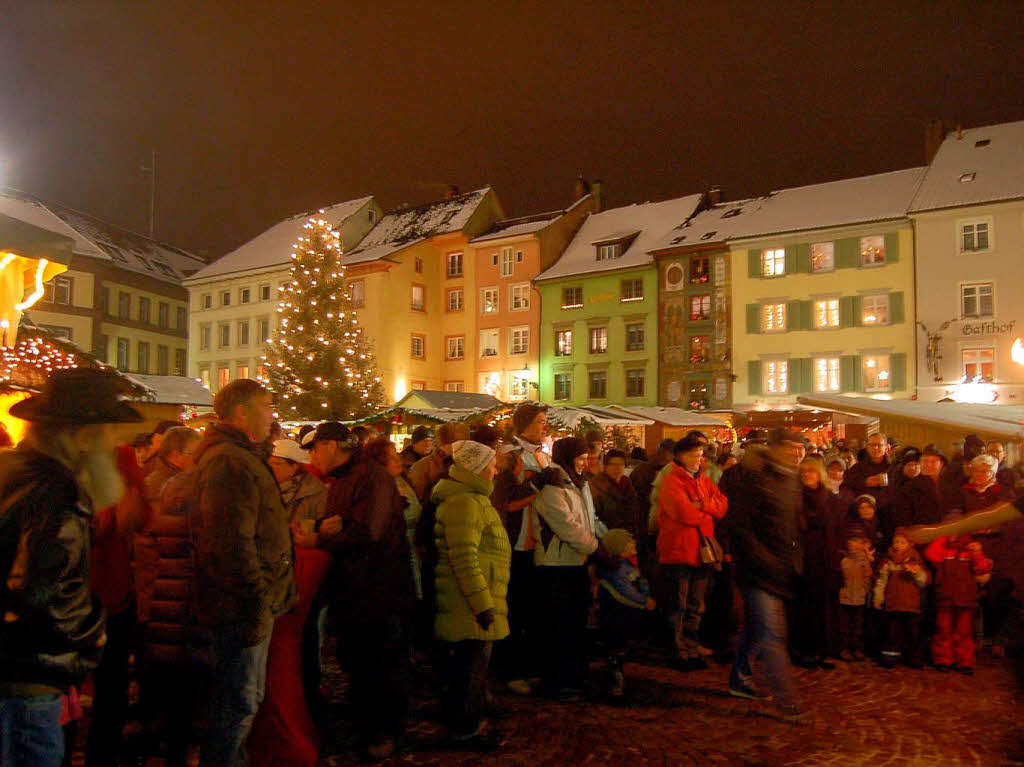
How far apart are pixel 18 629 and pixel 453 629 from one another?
10.4 feet

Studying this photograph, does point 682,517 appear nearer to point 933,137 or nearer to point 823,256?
point 823,256

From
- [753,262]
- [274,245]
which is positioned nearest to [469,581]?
[753,262]

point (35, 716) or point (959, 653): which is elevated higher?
point (35, 716)

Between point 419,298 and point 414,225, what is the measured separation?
15.9 ft

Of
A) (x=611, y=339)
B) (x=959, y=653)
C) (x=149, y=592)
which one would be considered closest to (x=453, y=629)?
(x=149, y=592)

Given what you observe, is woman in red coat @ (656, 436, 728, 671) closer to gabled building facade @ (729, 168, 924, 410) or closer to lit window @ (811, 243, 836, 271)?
gabled building facade @ (729, 168, 924, 410)

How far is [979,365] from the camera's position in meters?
32.6

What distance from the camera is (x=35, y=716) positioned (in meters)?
2.77

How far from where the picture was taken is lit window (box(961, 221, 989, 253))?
1297 inches

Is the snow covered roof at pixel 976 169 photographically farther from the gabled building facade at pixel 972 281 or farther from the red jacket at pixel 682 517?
the red jacket at pixel 682 517

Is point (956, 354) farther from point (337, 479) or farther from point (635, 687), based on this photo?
point (337, 479)

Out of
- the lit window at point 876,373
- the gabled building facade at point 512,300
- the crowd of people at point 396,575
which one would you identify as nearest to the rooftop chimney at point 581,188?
the gabled building facade at point 512,300

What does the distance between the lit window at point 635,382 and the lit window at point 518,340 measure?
6108 millimetres

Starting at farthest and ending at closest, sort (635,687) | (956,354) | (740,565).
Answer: (956,354)
(635,687)
(740,565)
